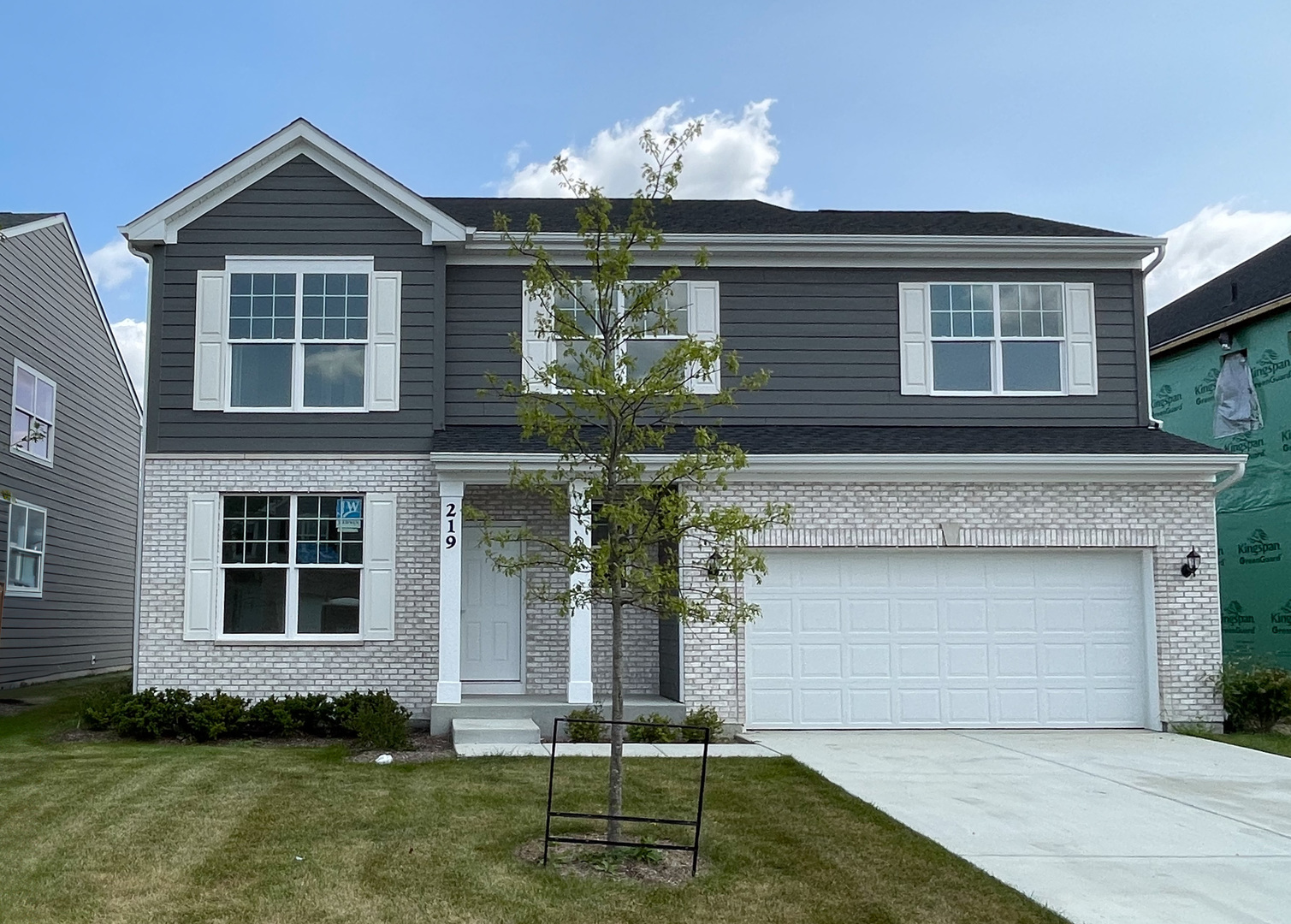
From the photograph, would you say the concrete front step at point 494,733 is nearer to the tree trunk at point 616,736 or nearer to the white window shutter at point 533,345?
the white window shutter at point 533,345

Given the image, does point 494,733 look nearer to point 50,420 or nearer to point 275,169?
point 275,169

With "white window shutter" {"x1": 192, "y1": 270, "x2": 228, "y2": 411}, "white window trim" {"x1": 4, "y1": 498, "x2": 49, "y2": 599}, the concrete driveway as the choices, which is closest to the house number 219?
"white window shutter" {"x1": 192, "y1": 270, "x2": 228, "y2": 411}

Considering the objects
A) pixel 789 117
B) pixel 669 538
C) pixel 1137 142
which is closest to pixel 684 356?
pixel 669 538

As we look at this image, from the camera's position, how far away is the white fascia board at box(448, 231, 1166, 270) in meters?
13.9

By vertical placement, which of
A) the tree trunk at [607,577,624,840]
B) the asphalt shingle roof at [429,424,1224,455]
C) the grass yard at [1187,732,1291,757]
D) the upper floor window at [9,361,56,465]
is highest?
the upper floor window at [9,361,56,465]

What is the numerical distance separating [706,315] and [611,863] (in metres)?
8.45

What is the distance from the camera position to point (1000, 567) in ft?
43.5

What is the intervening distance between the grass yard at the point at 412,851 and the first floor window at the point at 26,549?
833cm

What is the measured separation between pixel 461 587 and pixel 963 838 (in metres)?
7.64

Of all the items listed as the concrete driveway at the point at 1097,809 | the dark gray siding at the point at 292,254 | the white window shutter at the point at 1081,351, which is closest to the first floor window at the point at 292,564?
the dark gray siding at the point at 292,254

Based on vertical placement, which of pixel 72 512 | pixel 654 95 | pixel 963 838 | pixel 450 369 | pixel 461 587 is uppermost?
pixel 654 95

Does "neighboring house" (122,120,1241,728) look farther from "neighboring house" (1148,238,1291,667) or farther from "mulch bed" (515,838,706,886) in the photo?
"mulch bed" (515,838,706,886)

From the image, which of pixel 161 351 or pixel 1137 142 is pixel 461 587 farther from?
pixel 1137 142

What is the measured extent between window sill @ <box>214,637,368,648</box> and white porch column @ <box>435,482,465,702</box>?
115 centimetres
